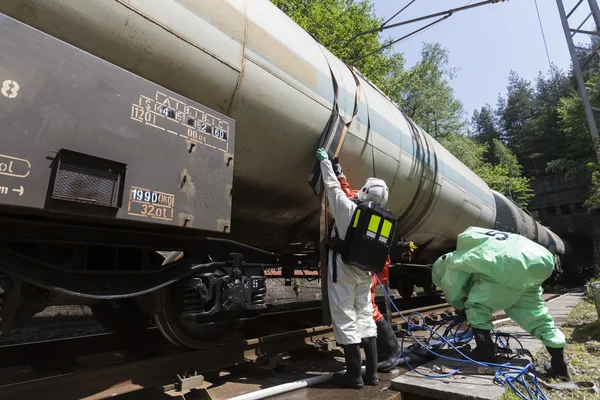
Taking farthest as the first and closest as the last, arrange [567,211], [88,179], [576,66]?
1. [567,211]
2. [576,66]
3. [88,179]

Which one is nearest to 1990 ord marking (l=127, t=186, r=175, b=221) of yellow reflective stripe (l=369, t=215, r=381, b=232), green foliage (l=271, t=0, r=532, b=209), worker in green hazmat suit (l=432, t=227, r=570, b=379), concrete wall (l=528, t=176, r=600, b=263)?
yellow reflective stripe (l=369, t=215, r=381, b=232)

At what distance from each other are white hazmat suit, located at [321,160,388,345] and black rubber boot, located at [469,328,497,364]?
3.47 feet

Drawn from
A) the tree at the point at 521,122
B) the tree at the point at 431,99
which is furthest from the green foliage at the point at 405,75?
the tree at the point at 521,122

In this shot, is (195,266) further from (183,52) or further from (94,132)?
(183,52)

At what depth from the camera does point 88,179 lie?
169 cm

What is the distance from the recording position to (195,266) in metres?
2.46

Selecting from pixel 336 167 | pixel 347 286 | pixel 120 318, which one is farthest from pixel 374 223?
pixel 120 318

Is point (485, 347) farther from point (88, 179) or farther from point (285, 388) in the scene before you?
point (88, 179)

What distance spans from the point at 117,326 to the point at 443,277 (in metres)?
3.14

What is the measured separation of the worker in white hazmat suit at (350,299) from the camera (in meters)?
2.73

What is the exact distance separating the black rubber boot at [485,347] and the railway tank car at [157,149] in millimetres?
1940

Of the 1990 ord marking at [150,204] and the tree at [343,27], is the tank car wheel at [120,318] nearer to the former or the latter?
the 1990 ord marking at [150,204]

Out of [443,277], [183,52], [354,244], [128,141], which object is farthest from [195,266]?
[443,277]

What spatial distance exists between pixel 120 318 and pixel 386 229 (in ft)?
8.47
